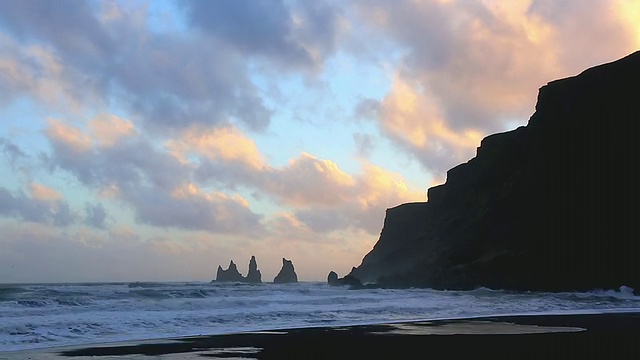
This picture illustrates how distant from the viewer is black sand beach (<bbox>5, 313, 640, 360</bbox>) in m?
13.0

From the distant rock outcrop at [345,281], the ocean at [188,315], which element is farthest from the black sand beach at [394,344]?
the distant rock outcrop at [345,281]

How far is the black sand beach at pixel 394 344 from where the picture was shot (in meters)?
13.0

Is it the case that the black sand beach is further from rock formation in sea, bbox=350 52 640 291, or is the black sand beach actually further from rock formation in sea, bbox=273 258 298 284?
rock formation in sea, bbox=273 258 298 284

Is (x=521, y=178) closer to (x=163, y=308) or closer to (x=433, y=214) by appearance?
(x=433, y=214)

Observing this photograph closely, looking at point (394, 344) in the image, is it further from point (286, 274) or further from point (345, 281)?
point (286, 274)

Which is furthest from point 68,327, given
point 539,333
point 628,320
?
point 628,320

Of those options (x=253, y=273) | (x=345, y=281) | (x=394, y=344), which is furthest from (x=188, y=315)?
(x=253, y=273)

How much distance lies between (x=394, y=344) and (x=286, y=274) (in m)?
139

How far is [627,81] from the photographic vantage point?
6009 cm

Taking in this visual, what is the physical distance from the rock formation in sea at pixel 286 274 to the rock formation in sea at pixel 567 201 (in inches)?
3325

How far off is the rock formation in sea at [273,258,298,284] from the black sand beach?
132074mm

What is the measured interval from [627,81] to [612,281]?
20492 millimetres

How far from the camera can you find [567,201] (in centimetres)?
6078

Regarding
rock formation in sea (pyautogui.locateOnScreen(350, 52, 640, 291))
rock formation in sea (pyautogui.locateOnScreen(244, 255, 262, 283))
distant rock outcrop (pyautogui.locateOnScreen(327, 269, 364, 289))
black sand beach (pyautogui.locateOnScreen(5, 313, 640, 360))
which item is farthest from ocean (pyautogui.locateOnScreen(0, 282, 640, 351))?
rock formation in sea (pyautogui.locateOnScreen(244, 255, 262, 283))
